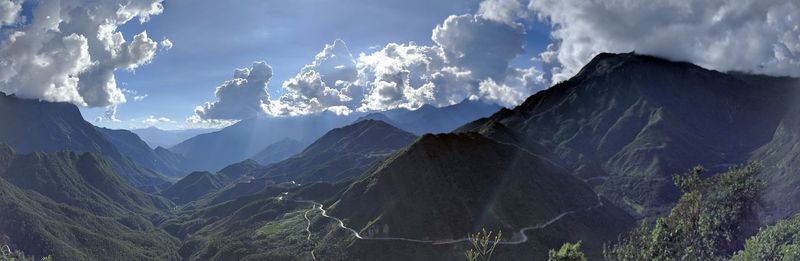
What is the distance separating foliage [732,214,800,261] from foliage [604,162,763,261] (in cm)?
1210

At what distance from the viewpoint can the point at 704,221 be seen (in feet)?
494

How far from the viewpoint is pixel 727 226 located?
16738cm

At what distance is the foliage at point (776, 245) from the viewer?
108387 millimetres

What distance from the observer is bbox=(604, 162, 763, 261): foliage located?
12988cm

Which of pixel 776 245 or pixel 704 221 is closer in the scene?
pixel 776 245

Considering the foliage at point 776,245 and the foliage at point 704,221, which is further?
the foliage at point 704,221

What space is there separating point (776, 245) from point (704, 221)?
25.5m

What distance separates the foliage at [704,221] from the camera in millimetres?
129875

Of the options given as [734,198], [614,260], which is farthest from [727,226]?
[614,260]

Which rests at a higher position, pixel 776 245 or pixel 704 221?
pixel 704 221

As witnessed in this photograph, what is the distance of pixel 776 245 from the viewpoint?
12525cm

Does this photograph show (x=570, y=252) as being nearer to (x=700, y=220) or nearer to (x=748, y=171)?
(x=700, y=220)

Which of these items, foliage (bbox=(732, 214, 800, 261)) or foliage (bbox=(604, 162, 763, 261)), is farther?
foliage (bbox=(604, 162, 763, 261))

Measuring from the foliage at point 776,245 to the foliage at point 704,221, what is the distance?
1210 centimetres
